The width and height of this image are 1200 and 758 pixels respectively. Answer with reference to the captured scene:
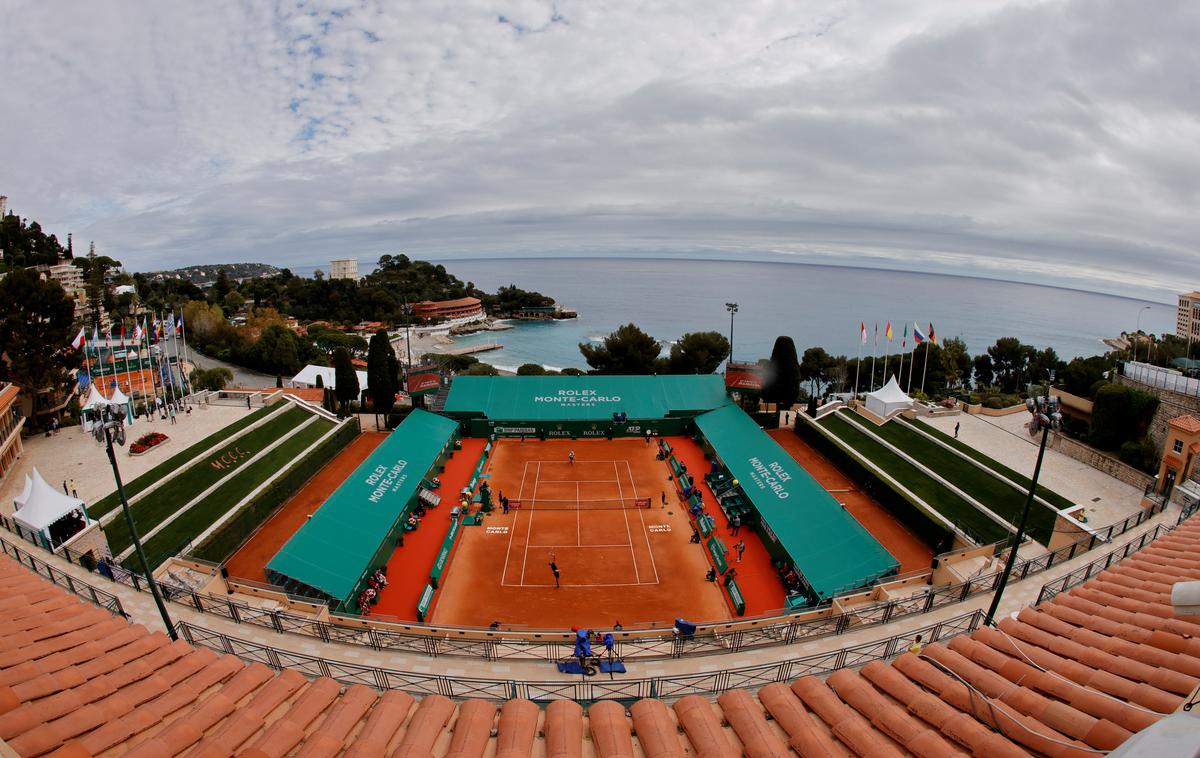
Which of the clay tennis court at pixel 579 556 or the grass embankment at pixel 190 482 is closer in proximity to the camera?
the clay tennis court at pixel 579 556

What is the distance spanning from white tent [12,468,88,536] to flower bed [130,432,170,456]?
906 centimetres

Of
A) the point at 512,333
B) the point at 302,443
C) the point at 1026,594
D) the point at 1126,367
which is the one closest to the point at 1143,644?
the point at 1026,594

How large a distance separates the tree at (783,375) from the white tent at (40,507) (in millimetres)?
33166

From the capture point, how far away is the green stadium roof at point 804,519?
58.8 ft

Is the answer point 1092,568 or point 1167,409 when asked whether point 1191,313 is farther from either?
point 1092,568

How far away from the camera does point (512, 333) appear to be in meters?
111

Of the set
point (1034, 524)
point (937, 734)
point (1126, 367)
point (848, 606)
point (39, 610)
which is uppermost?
point (1126, 367)

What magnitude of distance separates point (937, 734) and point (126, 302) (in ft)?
298

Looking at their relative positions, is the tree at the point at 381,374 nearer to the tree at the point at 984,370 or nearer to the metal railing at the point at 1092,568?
the metal railing at the point at 1092,568

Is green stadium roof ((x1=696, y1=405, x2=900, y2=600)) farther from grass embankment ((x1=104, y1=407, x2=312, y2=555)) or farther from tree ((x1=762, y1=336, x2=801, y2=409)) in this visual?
grass embankment ((x1=104, y1=407, x2=312, y2=555))

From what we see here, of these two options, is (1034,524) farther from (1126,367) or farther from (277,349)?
(277,349)

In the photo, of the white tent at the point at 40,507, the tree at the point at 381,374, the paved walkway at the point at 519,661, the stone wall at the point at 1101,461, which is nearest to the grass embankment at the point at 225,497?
the white tent at the point at 40,507

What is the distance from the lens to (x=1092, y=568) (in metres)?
14.1

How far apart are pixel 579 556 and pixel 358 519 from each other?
866 cm
